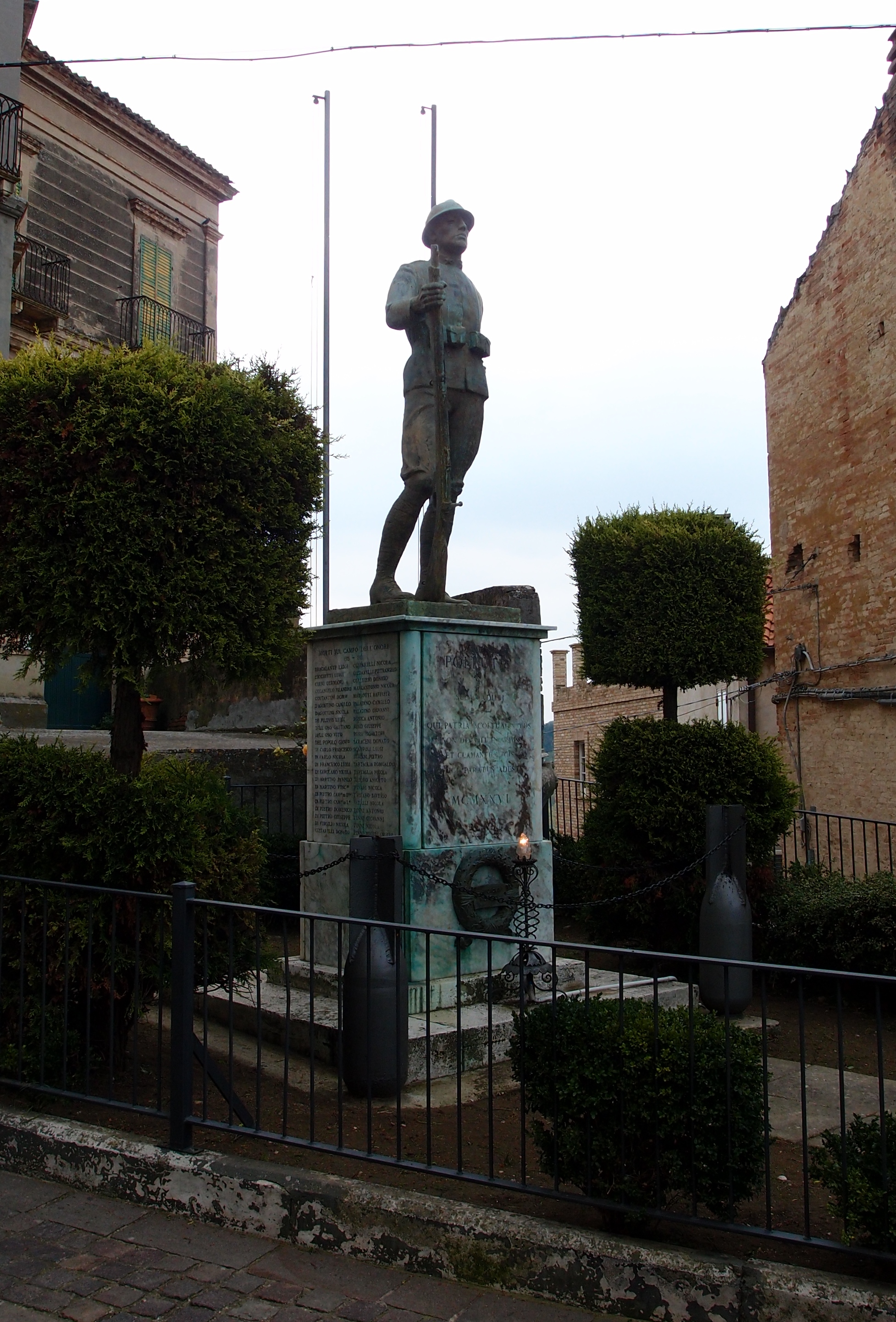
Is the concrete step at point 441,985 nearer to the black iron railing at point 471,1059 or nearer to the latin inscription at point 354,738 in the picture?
the black iron railing at point 471,1059

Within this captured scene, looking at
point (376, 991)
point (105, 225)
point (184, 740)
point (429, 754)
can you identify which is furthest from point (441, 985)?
point (105, 225)

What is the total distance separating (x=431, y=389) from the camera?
6816 mm

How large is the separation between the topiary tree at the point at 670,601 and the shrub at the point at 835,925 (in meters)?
2.20

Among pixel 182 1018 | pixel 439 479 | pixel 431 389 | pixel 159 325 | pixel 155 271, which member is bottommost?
pixel 182 1018

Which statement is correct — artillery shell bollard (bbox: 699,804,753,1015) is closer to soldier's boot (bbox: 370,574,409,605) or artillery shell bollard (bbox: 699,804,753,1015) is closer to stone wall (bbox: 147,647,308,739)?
soldier's boot (bbox: 370,574,409,605)

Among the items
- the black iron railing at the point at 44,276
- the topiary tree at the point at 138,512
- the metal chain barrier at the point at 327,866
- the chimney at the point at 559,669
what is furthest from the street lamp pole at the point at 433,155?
the chimney at the point at 559,669

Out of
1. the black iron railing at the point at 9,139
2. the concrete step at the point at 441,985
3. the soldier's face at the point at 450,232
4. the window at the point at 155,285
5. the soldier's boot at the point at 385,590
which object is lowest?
the concrete step at the point at 441,985

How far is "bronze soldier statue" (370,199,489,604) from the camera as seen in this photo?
6.80 m

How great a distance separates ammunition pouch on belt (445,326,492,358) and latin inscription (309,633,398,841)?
2042 mm

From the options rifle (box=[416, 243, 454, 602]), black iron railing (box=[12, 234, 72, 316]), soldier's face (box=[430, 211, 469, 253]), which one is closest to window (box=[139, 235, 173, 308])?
black iron railing (box=[12, 234, 72, 316])

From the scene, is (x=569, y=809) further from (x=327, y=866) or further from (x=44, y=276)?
(x=327, y=866)

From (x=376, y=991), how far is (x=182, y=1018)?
1.15 metres

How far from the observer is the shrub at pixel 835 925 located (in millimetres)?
7406

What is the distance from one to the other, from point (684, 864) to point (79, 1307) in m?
6.56
